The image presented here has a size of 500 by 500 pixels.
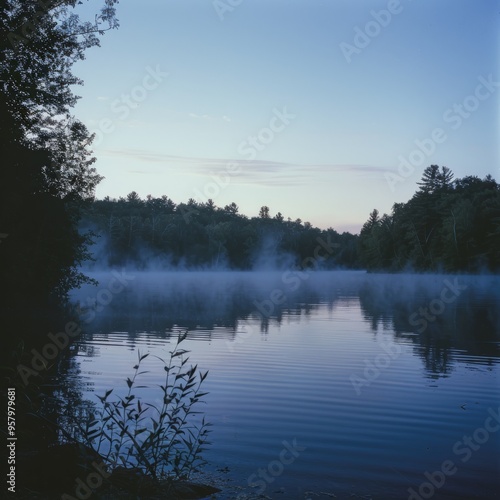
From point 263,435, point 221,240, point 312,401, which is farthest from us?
point 221,240

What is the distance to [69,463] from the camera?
7246 millimetres

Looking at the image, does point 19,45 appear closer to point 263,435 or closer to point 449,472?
point 263,435

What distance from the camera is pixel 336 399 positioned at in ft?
45.8

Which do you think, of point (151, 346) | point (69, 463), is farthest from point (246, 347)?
point (69, 463)

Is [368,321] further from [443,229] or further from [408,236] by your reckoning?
[408,236]

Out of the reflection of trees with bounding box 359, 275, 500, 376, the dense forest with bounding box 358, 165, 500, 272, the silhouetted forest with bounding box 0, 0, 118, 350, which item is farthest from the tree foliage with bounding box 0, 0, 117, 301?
the dense forest with bounding box 358, 165, 500, 272

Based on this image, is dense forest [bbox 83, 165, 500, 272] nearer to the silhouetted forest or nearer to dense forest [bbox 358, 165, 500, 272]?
dense forest [bbox 358, 165, 500, 272]

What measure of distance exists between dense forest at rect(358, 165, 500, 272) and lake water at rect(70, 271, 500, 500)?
3379 inches

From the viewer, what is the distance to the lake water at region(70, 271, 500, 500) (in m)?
8.77

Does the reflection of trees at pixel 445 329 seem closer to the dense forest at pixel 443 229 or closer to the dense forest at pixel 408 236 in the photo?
the dense forest at pixel 408 236

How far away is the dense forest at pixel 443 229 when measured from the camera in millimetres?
111625

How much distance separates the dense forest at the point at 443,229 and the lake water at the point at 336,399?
8584 centimetres

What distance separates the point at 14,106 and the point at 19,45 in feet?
6.73

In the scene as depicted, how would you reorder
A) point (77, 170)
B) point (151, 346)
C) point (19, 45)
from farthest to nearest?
point (77, 170) → point (151, 346) → point (19, 45)
